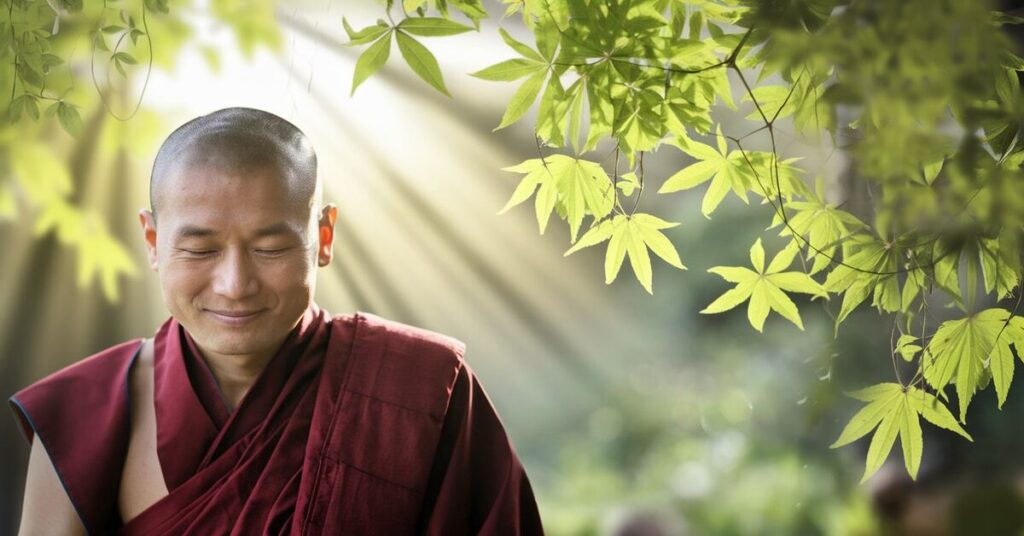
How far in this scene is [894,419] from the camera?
1.57m

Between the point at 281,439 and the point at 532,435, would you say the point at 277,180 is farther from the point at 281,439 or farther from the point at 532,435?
the point at 532,435

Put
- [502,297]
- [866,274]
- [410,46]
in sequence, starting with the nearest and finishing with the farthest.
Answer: [410,46]
[866,274]
[502,297]

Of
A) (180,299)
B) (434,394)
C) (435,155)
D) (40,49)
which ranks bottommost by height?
(435,155)

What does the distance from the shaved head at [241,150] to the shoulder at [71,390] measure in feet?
1.10

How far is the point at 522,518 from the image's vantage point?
1.90 m

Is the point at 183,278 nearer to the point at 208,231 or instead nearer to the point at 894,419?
the point at 208,231

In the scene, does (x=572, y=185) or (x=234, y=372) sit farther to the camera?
(x=234, y=372)

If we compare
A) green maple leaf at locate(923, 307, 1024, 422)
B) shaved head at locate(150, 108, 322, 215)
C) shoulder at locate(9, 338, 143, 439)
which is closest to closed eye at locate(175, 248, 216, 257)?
shaved head at locate(150, 108, 322, 215)

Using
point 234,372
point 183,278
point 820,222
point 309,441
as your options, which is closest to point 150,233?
point 183,278

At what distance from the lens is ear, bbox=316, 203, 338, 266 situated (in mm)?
1839

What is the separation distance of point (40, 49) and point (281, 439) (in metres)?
0.75

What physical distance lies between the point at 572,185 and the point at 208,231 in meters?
0.56

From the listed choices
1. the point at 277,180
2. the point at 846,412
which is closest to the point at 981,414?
the point at 846,412

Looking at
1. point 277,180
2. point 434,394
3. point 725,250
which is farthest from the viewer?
point 725,250
